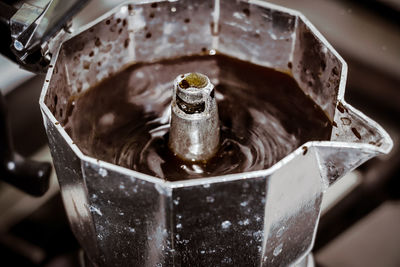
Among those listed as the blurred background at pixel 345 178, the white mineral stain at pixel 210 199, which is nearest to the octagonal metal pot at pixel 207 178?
the white mineral stain at pixel 210 199

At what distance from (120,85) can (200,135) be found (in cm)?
14

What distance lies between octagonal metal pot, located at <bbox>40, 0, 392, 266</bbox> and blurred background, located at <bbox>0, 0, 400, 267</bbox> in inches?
9.3

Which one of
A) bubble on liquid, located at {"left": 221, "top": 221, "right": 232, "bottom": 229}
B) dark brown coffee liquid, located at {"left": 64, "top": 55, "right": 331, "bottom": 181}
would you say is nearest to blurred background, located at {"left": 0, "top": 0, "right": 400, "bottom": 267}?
dark brown coffee liquid, located at {"left": 64, "top": 55, "right": 331, "bottom": 181}

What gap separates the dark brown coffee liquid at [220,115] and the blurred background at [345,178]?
20cm

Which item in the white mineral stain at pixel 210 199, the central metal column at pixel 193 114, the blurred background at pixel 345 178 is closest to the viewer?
the white mineral stain at pixel 210 199

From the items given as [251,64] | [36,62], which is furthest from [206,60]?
[36,62]

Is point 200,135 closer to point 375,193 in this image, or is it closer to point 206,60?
point 206,60

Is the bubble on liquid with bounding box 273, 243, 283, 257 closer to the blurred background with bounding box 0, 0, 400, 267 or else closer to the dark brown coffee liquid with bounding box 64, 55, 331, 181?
the dark brown coffee liquid with bounding box 64, 55, 331, 181

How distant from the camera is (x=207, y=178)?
43cm

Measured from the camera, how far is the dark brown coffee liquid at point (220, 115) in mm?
620

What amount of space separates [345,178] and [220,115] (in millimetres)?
260

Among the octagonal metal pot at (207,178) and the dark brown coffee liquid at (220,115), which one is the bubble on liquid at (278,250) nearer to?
the octagonal metal pot at (207,178)

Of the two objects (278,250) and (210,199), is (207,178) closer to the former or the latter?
(210,199)

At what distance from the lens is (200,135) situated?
0.59 m
